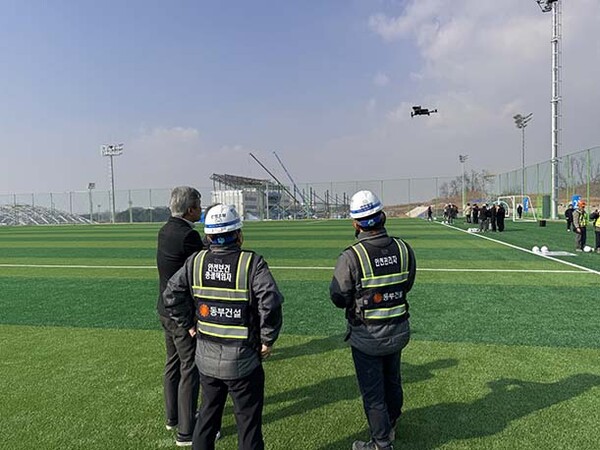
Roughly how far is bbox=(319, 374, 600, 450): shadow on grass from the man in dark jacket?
3.67ft

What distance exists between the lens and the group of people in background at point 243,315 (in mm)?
2889

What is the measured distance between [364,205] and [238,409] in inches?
65.3

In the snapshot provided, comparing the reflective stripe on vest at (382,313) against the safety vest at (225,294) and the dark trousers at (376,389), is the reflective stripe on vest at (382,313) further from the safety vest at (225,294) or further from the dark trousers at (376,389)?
the safety vest at (225,294)

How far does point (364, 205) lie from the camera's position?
3.32m

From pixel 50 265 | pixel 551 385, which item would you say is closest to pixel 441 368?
pixel 551 385

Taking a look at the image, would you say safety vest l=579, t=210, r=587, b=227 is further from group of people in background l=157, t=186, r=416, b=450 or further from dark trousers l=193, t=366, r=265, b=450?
dark trousers l=193, t=366, r=265, b=450

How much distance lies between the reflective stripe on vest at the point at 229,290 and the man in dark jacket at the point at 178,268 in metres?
0.61

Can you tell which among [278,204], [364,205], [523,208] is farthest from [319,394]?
[278,204]

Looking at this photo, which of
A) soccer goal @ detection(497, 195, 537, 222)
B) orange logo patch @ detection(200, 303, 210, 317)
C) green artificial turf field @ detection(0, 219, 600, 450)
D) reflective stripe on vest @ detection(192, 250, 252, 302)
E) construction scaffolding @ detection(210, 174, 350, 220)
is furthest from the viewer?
construction scaffolding @ detection(210, 174, 350, 220)

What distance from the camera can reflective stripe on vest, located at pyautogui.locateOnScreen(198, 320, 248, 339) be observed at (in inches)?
114

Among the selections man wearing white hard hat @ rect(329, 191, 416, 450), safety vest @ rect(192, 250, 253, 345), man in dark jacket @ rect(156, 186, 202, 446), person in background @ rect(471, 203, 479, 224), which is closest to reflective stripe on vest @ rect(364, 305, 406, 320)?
man wearing white hard hat @ rect(329, 191, 416, 450)

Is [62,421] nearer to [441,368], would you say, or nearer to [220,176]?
[441,368]

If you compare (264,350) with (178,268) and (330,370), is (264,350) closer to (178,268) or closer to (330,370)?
(178,268)

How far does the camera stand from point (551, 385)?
14.9 ft
